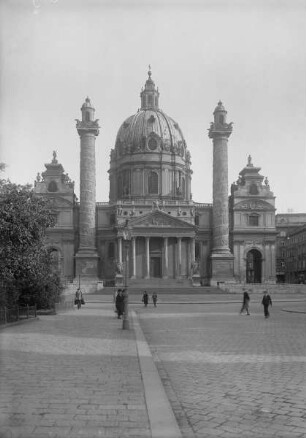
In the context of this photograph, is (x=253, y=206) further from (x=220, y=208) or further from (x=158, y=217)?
(x=158, y=217)

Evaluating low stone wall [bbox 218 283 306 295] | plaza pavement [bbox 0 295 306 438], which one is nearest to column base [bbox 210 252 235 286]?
low stone wall [bbox 218 283 306 295]

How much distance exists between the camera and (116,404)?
29.0 feet

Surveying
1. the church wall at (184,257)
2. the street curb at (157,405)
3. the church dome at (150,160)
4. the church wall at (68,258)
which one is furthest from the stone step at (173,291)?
the street curb at (157,405)

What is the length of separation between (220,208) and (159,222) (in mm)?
8749

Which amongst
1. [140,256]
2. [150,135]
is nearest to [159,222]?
[140,256]

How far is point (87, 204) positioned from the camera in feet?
278

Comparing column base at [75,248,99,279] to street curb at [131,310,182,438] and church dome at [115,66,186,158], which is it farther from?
street curb at [131,310,182,438]

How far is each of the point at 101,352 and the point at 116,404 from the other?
6.65 m

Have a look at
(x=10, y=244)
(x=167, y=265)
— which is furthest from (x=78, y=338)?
(x=167, y=265)

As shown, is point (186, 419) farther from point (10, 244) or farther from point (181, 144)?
point (181, 144)

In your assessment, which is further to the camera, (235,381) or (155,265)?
(155,265)

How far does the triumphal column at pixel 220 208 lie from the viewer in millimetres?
84000

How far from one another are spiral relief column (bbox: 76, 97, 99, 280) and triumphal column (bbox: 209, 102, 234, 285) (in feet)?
54.7

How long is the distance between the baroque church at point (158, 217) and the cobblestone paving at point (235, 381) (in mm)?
59916
